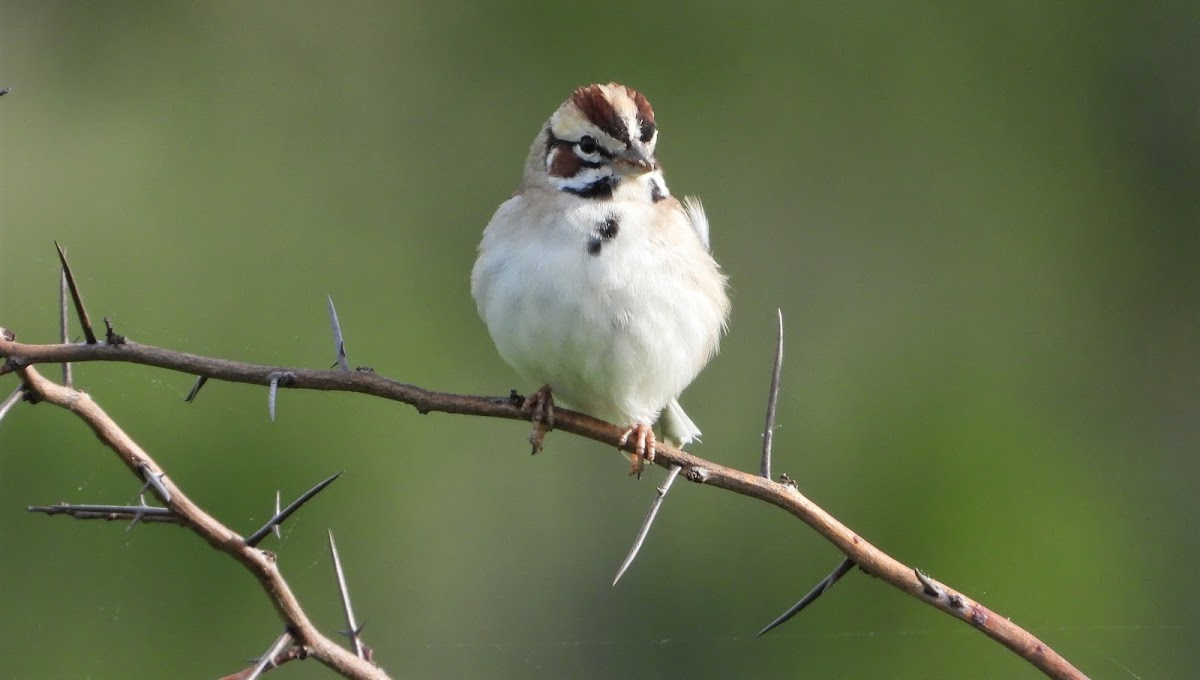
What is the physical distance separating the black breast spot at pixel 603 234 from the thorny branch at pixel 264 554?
0.81m

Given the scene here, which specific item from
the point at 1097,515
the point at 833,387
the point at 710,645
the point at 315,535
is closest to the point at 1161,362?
the point at 1097,515

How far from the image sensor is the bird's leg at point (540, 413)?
2656mm

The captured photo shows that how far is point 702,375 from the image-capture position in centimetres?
612

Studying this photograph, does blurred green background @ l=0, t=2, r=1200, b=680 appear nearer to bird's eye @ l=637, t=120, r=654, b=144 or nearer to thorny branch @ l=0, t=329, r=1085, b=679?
bird's eye @ l=637, t=120, r=654, b=144

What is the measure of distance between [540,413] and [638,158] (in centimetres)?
62

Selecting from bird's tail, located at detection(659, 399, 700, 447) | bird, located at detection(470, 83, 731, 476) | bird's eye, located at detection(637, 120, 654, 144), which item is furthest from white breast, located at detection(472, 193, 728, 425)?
bird's tail, located at detection(659, 399, 700, 447)

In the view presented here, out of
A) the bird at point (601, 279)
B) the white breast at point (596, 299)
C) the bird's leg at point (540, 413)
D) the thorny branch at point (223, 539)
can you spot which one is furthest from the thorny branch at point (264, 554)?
the white breast at point (596, 299)

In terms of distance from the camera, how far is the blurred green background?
5.27m

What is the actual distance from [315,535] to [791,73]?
3.25 metres

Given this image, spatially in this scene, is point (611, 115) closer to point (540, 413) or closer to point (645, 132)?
point (645, 132)

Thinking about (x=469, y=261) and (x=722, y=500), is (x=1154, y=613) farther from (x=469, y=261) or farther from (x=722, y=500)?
(x=469, y=261)

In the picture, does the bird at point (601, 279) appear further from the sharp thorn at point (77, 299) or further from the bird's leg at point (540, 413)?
the sharp thorn at point (77, 299)

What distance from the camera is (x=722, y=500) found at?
5.97 m

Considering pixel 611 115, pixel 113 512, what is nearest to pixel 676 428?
pixel 611 115
